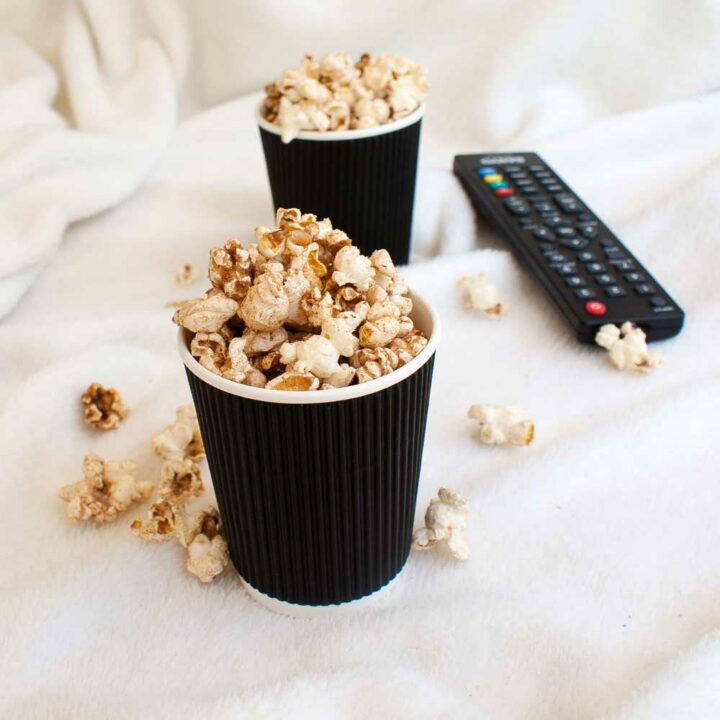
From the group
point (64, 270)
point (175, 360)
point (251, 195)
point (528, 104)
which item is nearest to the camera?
point (175, 360)

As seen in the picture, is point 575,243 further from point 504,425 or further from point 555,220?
point 504,425

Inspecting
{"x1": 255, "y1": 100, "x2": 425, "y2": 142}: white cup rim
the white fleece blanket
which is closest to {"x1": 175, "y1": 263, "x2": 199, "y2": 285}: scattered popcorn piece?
the white fleece blanket

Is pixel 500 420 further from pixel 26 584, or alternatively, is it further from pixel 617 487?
pixel 26 584

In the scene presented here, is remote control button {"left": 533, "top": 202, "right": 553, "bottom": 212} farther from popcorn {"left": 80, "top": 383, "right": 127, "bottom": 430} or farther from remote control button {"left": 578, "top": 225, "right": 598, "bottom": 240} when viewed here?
popcorn {"left": 80, "top": 383, "right": 127, "bottom": 430}

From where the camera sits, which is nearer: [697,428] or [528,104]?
[697,428]

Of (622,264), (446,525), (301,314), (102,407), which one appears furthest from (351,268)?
(622,264)

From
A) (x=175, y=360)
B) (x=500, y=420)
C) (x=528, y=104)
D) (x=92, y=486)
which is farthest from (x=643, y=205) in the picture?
(x=92, y=486)
